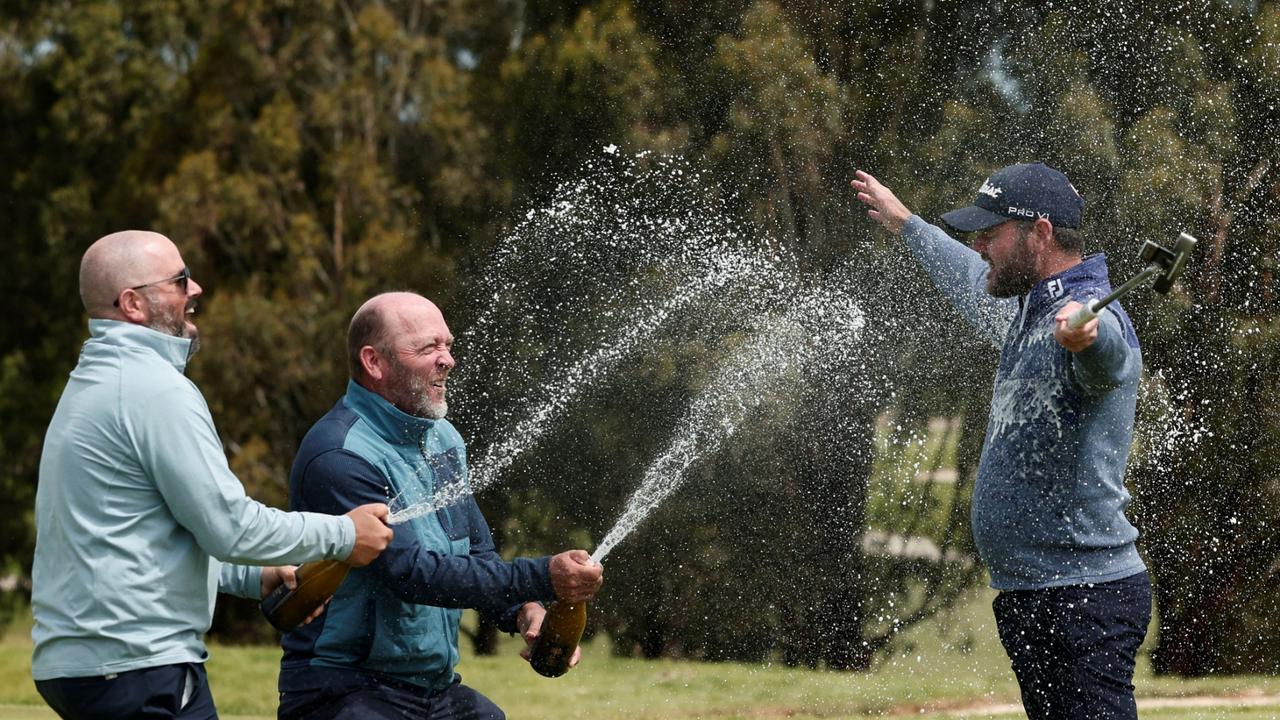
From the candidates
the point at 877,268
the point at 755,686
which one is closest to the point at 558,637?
the point at 755,686

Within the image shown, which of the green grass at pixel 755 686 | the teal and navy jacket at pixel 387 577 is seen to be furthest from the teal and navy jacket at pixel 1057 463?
the green grass at pixel 755 686

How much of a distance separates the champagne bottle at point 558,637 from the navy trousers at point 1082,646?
104 centimetres

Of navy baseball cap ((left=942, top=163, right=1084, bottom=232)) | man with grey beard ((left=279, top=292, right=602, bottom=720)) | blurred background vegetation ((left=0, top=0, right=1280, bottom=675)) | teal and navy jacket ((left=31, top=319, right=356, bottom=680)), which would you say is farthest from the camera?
blurred background vegetation ((left=0, top=0, right=1280, bottom=675))

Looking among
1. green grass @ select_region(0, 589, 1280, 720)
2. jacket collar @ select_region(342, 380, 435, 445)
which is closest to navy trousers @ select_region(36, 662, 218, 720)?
jacket collar @ select_region(342, 380, 435, 445)

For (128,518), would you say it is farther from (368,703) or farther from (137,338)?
(368,703)

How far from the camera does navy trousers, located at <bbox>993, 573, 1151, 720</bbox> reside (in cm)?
368

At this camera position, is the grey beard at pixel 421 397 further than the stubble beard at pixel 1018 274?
No

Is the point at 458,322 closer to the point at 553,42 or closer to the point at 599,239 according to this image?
the point at 599,239

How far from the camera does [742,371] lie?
10180 mm

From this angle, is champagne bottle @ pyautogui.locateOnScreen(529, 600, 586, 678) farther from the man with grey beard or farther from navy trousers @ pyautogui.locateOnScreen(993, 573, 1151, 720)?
navy trousers @ pyautogui.locateOnScreen(993, 573, 1151, 720)

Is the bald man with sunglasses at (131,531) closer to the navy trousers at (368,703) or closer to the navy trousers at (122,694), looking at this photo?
the navy trousers at (122,694)

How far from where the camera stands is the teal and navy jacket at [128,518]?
310 cm

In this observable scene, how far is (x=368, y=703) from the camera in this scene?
3543 mm

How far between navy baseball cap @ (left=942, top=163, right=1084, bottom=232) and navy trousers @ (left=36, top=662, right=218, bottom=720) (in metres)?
2.21
